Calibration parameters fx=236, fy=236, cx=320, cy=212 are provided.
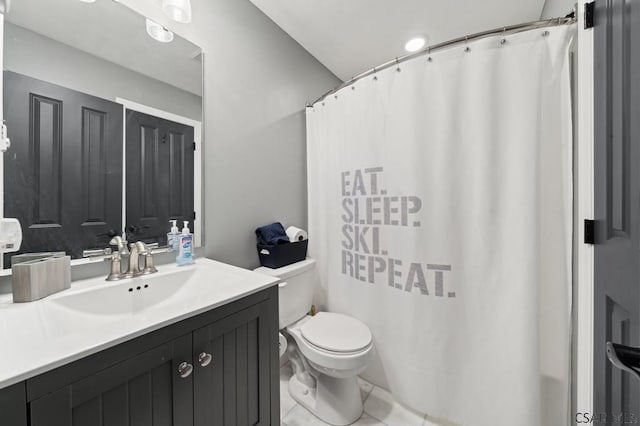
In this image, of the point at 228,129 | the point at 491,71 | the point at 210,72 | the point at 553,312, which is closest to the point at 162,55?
the point at 210,72

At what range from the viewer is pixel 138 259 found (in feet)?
3.32

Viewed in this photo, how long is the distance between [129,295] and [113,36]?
107 centimetres

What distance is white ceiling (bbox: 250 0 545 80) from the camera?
1431 millimetres

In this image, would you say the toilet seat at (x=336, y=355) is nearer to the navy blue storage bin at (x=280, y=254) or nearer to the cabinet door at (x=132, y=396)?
the navy blue storage bin at (x=280, y=254)

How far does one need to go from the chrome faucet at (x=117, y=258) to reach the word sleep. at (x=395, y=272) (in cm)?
115

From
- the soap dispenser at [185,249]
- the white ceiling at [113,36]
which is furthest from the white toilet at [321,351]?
the white ceiling at [113,36]

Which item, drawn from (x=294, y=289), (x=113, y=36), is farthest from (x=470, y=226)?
(x=113, y=36)

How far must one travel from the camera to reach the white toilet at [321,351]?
1.18 m

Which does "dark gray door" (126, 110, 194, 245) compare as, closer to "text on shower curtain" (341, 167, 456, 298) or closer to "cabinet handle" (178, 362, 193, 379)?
"cabinet handle" (178, 362, 193, 379)

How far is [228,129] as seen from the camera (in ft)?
4.49

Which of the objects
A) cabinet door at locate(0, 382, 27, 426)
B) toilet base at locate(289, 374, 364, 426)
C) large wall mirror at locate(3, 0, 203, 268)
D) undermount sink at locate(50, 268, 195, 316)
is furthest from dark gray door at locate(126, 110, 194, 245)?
toilet base at locate(289, 374, 364, 426)

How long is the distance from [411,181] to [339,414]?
50.5 inches

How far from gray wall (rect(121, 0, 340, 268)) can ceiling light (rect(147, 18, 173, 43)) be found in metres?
0.03

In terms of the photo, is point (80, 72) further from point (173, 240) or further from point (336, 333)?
point (336, 333)
